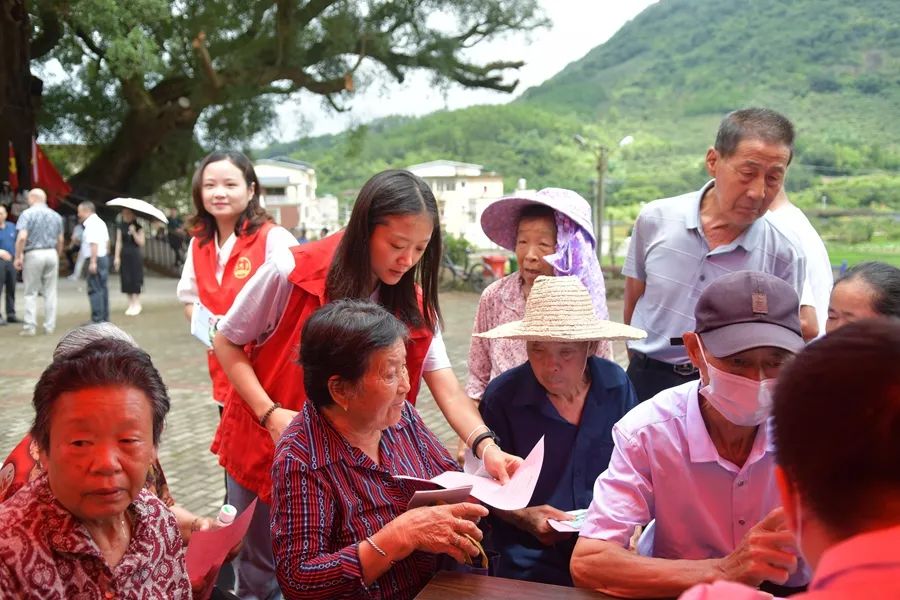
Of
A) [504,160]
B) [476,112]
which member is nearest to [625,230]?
[504,160]

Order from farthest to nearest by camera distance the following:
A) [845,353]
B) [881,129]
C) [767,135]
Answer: [881,129] → [767,135] → [845,353]

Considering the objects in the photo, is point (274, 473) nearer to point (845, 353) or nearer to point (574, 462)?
point (574, 462)

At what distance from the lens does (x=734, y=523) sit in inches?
76.7

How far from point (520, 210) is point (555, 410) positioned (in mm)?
1016

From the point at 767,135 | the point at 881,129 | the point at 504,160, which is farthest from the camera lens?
the point at 504,160

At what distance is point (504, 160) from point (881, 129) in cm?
1670

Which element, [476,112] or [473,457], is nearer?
[473,457]

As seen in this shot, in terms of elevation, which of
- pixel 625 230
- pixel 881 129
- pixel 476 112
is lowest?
pixel 625 230

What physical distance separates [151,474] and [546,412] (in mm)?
1195

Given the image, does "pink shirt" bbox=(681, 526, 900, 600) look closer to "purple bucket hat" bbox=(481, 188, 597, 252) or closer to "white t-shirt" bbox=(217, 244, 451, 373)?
"white t-shirt" bbox=(217, 244, 451, 373)

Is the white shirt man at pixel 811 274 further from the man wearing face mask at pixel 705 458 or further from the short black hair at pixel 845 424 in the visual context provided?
Answer: the short black hair at pixel 845 424

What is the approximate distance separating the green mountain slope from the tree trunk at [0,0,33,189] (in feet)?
21.9

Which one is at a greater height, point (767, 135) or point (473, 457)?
point (767, 135)

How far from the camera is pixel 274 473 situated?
77.8 inches
